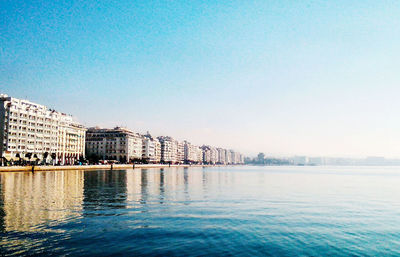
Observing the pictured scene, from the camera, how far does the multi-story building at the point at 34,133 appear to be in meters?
114

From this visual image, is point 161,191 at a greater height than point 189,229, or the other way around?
point 189,229

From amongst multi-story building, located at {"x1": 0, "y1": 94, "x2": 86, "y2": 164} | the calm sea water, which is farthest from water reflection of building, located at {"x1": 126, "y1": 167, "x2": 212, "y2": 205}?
multi-story building, located at {"x1": 0, "y1": 94, "x2": 86, "y2": 164}

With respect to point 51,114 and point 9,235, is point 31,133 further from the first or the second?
point 9,235

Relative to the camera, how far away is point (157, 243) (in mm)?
17469

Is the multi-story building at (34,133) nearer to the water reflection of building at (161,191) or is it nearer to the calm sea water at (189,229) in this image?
the water reflection of building at (161,191)

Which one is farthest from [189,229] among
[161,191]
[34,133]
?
[34,133]

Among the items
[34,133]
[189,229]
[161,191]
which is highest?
[34,133]

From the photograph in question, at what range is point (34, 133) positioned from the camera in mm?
126688

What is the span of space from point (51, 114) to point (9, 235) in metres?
136

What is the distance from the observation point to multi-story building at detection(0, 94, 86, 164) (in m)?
114

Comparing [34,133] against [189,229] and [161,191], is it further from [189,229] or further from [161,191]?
[189,229]

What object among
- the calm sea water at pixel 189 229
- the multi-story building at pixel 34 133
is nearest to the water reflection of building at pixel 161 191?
the calm sea water at pixel 189 229

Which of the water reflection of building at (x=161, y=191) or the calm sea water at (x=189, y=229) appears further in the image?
the water reflection of building at (x=161, y=191)

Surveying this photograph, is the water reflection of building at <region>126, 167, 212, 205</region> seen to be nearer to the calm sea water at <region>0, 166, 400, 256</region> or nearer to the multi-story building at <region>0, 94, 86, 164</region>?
the calm sea water at <region>0, 166, 400, 256</region>
